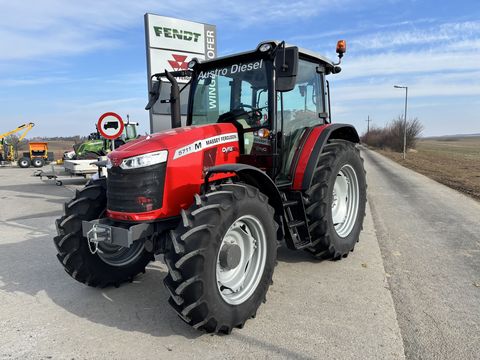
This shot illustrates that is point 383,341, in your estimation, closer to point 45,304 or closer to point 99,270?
point 99,270

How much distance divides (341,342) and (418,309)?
3.26 feet

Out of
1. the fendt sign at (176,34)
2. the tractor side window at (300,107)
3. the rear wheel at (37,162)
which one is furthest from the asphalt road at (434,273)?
the rear wheel at (37,162)

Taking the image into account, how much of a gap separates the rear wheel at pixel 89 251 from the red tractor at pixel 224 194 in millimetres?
10

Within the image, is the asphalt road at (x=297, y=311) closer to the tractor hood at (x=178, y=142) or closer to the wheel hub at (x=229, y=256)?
the wheel hub at (x=229, y=256)

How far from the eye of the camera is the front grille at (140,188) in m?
3.20

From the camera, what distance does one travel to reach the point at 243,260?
3.46 meters

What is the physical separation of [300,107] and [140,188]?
239 cm

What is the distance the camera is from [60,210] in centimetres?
911

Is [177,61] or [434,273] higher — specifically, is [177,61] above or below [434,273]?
above

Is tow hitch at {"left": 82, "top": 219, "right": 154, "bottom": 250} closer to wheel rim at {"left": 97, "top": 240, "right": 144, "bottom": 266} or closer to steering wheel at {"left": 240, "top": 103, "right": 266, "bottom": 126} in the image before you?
wheel rim at {"left": 97, "top": 240, "right": 144, "bottom": 266}

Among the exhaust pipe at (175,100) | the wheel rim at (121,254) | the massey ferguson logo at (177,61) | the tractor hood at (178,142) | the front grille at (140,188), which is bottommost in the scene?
the wheel rim at (121,254)

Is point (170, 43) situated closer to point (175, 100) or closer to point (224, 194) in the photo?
point (175, 100)

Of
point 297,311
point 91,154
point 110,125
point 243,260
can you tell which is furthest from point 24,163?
point 297,311

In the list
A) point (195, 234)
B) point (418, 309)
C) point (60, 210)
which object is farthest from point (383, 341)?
point (60, 210)
